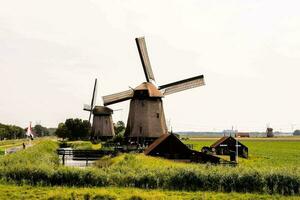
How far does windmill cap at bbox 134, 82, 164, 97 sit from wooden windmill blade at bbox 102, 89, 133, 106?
1412mm

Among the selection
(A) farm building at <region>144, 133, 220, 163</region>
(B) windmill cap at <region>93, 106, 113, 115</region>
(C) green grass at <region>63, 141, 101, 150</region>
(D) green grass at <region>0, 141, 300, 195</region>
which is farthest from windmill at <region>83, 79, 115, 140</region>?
(D) green grass at <region>0, 141, 300, 195</region>

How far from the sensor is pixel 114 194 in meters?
17.6

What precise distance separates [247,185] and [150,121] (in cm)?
2627

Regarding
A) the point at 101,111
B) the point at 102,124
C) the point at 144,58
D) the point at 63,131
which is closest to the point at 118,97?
the point at 144,58

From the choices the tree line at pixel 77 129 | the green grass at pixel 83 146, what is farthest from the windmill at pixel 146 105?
the tree line at pixel 77 129

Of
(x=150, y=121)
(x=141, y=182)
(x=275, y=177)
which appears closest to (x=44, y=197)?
(x=141, y=182)

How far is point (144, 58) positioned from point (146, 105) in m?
6.32

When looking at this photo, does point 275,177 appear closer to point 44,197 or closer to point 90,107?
point 44,197

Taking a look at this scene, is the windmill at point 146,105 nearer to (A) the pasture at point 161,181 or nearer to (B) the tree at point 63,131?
(A) the pasture at point 161,181

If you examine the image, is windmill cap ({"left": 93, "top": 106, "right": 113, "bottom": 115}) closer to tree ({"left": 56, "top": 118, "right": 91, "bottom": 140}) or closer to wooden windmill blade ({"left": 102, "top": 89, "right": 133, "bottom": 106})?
tree ({"left": 56, "top": 118, "right": 91, "bottom": 140})

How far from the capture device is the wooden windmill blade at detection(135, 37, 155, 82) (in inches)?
1871

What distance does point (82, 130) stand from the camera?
294 ft

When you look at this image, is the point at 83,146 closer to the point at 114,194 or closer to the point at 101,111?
the point at 101,111

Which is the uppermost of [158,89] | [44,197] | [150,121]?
[158,89]
